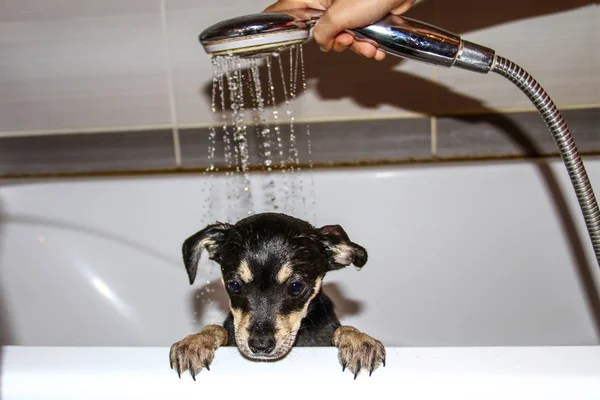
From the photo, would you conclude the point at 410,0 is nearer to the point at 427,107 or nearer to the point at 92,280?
the point at 427,107

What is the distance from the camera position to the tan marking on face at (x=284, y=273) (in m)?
1.59

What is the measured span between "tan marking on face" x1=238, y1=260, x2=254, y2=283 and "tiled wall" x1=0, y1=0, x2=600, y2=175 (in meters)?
1.01

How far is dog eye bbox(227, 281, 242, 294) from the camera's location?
5.31ft

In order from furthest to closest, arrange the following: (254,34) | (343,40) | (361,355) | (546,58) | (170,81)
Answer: (170,81)
(546,58)
(343,40)
(254,34)
(361,355)

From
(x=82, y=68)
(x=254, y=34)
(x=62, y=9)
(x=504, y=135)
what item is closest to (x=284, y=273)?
(x=254, y=34)

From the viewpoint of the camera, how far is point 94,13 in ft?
8.12

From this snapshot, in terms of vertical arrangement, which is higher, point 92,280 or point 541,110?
point 541,110

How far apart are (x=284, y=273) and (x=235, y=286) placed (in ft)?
0.43

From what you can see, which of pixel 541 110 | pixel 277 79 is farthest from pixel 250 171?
pixel 541 110

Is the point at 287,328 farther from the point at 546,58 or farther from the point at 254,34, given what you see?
the point at 546,58

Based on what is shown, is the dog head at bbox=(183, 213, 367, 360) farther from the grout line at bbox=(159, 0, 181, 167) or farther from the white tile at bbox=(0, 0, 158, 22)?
the white tile at bbox=(0, 0, 158, 22)

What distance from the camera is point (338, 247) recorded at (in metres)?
1.68

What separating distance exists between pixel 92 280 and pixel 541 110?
5.67 feet

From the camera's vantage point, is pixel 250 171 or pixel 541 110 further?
pixel 250 171
